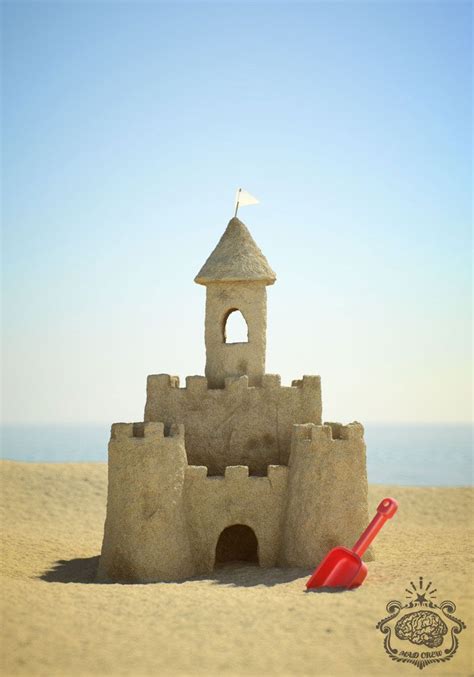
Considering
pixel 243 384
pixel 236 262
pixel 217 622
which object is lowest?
pixel 217 622

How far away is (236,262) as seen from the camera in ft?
63.2

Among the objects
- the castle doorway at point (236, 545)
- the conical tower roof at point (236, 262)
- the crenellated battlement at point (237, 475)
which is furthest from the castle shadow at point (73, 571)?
the conical tower roof at point (236, 262)

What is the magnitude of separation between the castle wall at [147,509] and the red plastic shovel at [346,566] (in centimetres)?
327

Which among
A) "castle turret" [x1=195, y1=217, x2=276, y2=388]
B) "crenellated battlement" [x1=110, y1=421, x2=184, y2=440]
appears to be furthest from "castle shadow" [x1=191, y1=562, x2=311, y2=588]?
"castle turret" [x1=195, y1=217, x2=276, y2=388]

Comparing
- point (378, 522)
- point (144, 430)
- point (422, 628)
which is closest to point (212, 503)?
point (144, 430)

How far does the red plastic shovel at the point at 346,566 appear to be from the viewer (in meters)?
14.7

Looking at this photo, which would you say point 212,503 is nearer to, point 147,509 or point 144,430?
point 147,509

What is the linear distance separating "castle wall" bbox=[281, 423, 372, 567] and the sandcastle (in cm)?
2

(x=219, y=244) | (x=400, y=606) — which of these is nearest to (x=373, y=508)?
(x=219, y=244)

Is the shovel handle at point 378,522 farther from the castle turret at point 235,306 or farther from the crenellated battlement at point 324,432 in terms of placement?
the castle turret at point 235,306

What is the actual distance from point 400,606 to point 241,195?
11085mm

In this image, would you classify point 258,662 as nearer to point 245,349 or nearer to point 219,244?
point 245,349

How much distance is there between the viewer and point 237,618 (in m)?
12.8

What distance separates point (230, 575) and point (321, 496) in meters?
2.52
